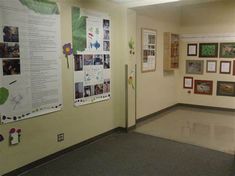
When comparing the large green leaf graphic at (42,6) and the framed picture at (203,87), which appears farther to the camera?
the framed picture at (203,87)

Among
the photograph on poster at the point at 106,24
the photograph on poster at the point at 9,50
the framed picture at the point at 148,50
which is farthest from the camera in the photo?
the framed picture at the point at 148,50

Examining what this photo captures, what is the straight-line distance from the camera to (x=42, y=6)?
307cm

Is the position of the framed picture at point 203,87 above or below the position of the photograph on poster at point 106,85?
below

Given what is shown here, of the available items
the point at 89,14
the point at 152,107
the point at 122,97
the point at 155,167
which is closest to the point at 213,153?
the point at 155,167

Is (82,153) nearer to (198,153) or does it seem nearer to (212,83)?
(198,153)

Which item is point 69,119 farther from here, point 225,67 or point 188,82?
point 225,67

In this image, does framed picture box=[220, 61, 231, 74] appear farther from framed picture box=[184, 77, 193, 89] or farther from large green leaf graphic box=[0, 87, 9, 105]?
large green leaf graphic box=[0, 87, 9, 105]

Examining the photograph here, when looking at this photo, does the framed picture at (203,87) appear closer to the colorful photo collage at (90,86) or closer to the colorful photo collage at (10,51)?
the colorful photo collage at (90,86)

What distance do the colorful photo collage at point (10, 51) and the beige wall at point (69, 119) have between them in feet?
2.06

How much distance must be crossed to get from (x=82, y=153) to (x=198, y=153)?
1.67 m

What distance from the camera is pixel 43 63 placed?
313cm

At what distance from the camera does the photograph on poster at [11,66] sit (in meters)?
2.72

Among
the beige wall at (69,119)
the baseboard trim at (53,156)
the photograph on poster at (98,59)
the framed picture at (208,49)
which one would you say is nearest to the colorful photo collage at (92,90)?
the beige wall at (69,119)

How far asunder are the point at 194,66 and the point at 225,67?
0.74 m
